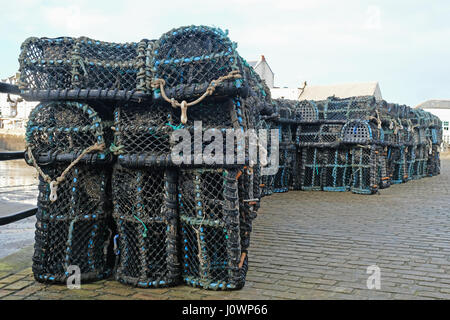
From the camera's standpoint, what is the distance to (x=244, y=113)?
142 inches

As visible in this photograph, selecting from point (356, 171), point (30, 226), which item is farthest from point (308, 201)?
point (30, 226)

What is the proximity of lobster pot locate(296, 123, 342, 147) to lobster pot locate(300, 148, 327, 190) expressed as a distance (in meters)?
0.22

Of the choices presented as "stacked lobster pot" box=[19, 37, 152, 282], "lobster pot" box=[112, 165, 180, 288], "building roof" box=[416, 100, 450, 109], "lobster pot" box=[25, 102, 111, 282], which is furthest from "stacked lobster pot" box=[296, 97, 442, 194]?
"building roof" box=[416, 100, 450, 109]

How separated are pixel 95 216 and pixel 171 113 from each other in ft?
3.65

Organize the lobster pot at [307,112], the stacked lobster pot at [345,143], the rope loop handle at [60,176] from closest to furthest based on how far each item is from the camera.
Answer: the rope loop handle at [60,176] → the stacked lobster pot at [345,143] → the lobster pot at [307,112]

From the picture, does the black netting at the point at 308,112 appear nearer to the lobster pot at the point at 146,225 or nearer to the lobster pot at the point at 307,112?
the lobster pot at the point at 307,112

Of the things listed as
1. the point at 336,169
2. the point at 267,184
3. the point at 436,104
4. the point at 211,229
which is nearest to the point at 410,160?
the point at 336,169

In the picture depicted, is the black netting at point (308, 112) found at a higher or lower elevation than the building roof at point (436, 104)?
lower

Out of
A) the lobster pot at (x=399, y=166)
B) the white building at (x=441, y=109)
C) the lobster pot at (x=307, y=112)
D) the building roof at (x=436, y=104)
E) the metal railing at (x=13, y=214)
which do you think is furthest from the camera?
the building roof at (x=436, y=104)

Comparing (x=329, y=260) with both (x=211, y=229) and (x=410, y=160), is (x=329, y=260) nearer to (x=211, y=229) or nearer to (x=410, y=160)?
(x=211, y=229)

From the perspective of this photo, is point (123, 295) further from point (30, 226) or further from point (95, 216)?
point (30, 226)

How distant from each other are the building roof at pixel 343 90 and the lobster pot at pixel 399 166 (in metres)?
23.0

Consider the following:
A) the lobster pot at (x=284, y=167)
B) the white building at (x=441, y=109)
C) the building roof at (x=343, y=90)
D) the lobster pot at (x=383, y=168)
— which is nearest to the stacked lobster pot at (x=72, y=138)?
the lobster pot at (x=284, y=167)

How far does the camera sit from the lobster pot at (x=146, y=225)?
11.5ft
